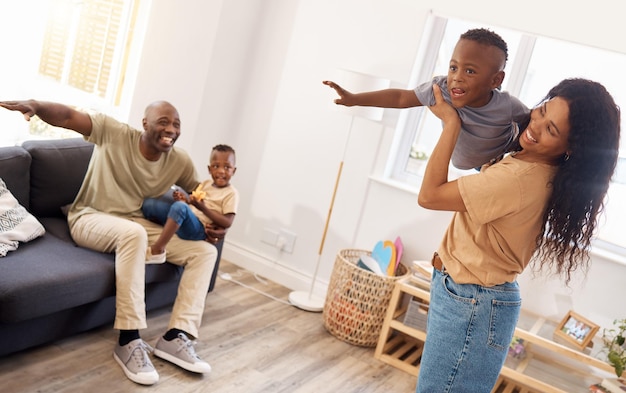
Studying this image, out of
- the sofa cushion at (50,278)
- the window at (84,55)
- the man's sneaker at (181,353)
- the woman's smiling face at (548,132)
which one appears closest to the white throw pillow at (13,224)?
Answer: the sofa cushion at (50,278)

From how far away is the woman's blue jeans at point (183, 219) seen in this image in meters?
3.03

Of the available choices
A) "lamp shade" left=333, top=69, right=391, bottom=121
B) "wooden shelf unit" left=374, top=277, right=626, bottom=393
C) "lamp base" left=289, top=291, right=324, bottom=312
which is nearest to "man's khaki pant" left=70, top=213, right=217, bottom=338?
"lamp base" left=289, top=291, right=324, bottom=312

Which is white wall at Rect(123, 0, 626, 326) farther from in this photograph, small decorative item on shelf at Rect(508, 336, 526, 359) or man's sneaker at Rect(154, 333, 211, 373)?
man's sneaker at Rect(154, 333, 211, 373)

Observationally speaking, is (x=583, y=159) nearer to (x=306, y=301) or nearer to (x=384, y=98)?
(x=384, y=98)

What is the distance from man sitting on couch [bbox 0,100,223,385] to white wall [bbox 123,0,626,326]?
3.21 feet

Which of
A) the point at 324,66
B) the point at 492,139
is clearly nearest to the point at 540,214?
the point at 492,139

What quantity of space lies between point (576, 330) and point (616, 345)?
0.64 ft

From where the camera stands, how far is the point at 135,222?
2973 millimetres

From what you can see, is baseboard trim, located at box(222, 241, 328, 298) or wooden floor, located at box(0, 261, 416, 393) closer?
wooden floor, located at box(0, 261, 416, 393)

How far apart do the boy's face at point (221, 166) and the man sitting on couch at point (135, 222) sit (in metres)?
0.14

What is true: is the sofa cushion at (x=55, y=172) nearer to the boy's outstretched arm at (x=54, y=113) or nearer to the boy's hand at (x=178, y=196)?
the boy's outstretched arm at (x=54, y=113)

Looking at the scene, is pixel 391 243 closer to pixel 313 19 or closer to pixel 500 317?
pixel 313 19

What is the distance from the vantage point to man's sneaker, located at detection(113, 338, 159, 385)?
2635 millimetres

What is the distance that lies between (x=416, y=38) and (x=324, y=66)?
0.60m
